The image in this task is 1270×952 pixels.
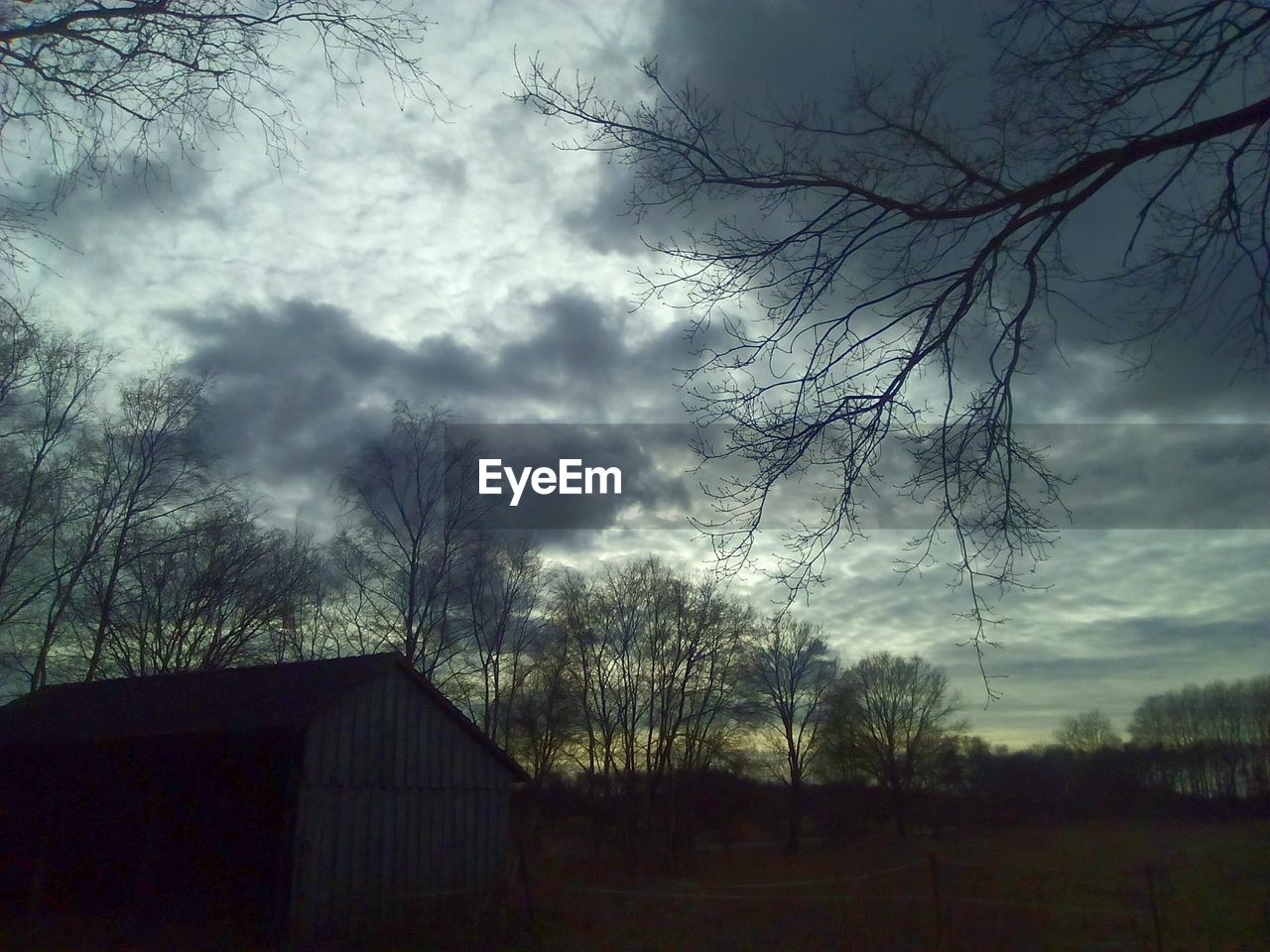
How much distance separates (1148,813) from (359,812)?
24667 mm

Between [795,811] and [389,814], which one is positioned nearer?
[389,814]

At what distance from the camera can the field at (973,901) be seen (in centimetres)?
1567

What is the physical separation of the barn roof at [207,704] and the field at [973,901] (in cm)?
490

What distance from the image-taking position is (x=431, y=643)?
104ft

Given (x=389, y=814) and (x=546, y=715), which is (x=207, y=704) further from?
(x=546, y=715)

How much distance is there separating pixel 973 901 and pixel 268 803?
1553 cm

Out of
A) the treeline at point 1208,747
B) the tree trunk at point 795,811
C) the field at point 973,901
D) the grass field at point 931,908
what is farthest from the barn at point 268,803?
the tree trunk at point 795,811

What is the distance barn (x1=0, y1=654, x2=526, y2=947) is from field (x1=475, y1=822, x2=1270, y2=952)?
2.20 meters

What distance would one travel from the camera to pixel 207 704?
18.2 meters

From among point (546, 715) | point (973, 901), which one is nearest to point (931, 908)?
point (973, 901)

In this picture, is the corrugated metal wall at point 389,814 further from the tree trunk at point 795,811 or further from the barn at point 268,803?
the tree trunk at point 795,811

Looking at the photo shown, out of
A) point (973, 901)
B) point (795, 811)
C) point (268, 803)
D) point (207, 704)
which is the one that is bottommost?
point (795, 811)

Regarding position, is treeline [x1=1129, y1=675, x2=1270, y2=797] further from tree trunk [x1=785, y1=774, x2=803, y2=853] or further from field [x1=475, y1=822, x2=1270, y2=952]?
tree trunk [x1=785, y1=774, x2=803, y2=853]

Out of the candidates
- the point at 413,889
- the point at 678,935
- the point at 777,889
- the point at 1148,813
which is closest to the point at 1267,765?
the point at 1148,813
